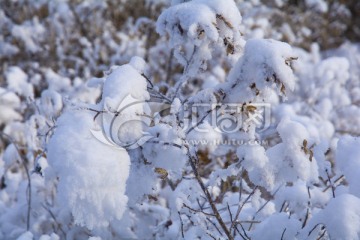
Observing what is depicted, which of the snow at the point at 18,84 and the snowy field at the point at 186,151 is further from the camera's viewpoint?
the snow at the point at 18,84

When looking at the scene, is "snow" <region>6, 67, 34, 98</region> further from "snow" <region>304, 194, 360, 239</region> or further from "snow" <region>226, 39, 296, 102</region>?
"snow" <region>304, 194, 360, 239</region>

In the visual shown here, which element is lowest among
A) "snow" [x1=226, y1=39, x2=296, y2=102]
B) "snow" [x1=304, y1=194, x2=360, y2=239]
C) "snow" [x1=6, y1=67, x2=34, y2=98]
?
"snow" [x1=6, y1=67, x2=34, y2=98]

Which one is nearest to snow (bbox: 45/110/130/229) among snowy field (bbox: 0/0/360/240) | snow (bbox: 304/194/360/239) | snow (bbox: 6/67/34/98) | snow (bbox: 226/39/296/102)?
snowy field (bbox: 0/0/360/240)

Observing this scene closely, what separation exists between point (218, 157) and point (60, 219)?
3.25 feet

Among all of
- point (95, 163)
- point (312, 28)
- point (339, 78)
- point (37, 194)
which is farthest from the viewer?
point (312, 28)

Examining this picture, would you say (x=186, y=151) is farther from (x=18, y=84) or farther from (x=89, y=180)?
(x=18, y=84)

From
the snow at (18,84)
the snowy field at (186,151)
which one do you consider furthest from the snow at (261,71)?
the snow at (18,84)

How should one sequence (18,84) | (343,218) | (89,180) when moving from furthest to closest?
(18,84) < (343,218) < (89,180)

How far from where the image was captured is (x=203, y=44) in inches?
47.8

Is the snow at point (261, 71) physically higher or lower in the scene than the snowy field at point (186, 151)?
higher

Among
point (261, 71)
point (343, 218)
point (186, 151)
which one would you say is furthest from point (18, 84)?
point (343, 218)

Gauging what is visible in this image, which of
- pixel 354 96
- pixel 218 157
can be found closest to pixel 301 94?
pixel 354 96

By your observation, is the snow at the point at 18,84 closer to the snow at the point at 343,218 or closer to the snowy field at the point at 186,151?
the snowy field at the point at 186,151

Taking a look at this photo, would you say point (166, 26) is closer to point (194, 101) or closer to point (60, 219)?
point (194, 101)
